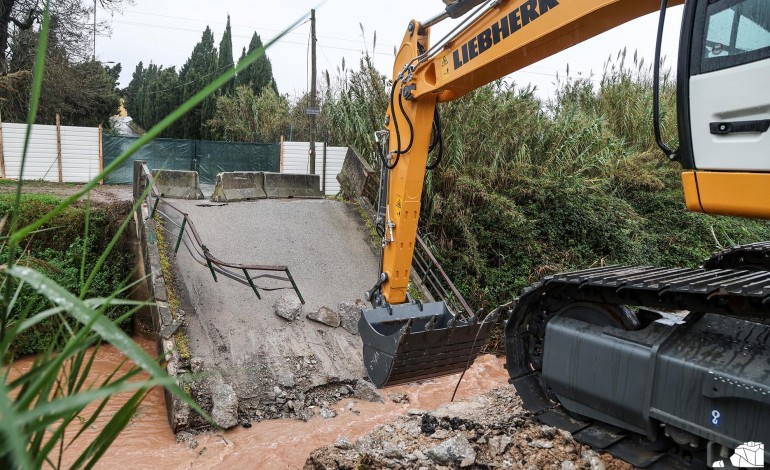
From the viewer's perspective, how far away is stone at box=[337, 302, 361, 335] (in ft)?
22.9

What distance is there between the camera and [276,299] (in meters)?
7.14

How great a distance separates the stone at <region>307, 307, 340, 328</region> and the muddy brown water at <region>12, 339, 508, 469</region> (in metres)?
1.16

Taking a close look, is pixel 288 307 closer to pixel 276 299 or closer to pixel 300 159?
pixel 276 299

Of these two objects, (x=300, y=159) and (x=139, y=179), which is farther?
(x=300, y=159)

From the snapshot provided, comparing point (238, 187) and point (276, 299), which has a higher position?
point (238, 187)

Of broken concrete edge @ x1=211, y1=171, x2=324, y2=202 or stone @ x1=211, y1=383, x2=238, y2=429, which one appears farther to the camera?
broken concrete edge @ x1=211, y1=171, x2=324, y2=202

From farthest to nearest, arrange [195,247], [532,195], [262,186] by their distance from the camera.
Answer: [262,186]
[532,195]
[195,247]

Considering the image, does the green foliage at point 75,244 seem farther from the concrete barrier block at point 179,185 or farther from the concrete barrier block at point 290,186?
the concrete barrier block at point 290,186

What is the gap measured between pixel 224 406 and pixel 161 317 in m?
1.39

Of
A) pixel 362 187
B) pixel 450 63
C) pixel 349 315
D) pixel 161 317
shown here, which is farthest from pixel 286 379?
pixel 362 187

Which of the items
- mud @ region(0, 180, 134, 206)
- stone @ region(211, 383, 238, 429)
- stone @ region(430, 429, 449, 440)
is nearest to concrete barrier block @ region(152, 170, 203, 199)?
mud @ region(0, 180, 134, 206)

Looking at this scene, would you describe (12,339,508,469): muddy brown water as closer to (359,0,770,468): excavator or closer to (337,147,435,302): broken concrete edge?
(359,0,770,468): excavator

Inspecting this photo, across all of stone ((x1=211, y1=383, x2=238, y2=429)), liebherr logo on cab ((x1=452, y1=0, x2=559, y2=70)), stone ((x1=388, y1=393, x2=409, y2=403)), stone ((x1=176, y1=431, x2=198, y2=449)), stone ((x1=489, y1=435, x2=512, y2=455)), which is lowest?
stone ((x1=176, y1=431, x2=198, y2=449))

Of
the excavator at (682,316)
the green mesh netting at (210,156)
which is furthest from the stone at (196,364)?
the green mesh netting at (210,156)
